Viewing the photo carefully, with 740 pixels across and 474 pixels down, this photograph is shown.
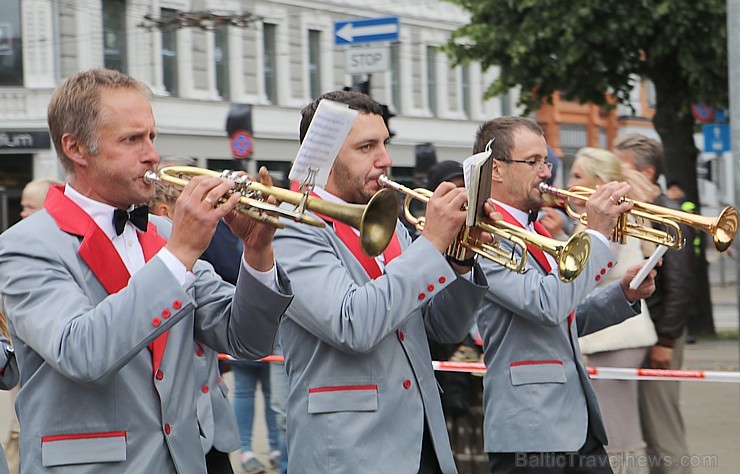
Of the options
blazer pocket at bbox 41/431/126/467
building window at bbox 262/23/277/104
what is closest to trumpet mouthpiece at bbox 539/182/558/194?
blazer pocket at bbox 41/431/126/467

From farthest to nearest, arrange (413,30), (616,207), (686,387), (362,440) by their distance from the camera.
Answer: (413,30) < (686,387) < (616,207) < (362,440)

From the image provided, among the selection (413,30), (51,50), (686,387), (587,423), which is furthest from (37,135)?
(587,423)

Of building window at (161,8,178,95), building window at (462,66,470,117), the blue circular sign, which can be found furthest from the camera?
building window at (462,66,470,117)

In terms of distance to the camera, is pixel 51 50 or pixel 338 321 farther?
pixel 51 50

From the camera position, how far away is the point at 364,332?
10.9 ft

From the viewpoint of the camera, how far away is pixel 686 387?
25.2 feet

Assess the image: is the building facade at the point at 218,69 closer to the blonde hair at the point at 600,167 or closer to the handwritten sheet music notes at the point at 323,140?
the blonde hair at the point at 600,167

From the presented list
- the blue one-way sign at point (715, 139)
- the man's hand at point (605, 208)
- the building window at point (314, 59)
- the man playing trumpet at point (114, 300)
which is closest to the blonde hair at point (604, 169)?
the man's hand at point (605, 208)

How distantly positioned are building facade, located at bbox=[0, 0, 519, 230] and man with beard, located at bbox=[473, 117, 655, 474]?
51.9ft

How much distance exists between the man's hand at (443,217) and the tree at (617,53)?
399 inches

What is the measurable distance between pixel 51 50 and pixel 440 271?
21344 mm

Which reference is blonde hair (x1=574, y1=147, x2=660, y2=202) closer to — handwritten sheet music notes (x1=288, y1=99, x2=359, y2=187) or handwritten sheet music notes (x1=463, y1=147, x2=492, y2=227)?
handwritten sheet music notes (x1=463, y1=147, x2=492, y2=227)

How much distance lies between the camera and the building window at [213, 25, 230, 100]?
26.4 meters

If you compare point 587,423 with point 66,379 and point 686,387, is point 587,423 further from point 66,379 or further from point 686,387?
point 686,387
